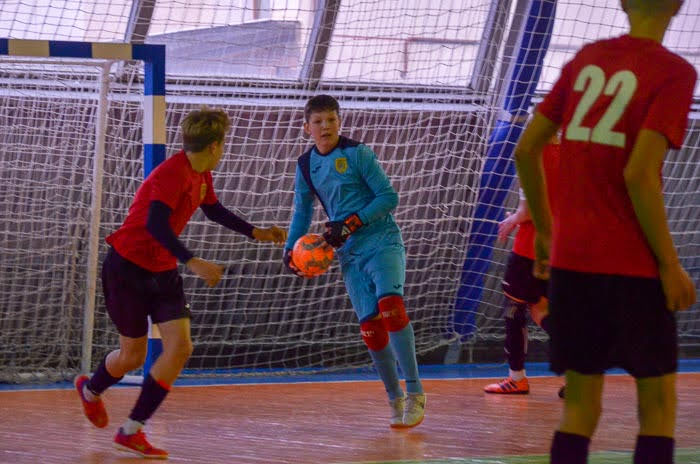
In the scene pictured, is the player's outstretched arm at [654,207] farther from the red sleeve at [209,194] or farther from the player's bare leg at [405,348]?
the player's bare leg at [405,348]

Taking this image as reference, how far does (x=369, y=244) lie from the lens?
15.7 feet

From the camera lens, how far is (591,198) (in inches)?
94.5

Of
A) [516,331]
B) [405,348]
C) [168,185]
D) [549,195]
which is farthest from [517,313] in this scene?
[168,185]

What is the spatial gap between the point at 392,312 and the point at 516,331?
1.44 meters

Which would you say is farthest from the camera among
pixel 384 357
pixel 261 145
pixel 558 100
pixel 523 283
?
pixel 261 145

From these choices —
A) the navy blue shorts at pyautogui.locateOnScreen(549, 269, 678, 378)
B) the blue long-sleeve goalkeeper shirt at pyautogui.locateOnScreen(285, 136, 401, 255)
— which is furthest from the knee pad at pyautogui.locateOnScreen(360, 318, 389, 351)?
the navy blue shorts at pyautogui.locateOnScreen(549, 269, 678, 378)

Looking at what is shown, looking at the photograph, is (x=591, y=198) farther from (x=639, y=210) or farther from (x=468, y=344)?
(x=468, y=344)

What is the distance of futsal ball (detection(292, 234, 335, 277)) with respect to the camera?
15.2ft

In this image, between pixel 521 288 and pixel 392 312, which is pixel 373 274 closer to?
pixel 392 312

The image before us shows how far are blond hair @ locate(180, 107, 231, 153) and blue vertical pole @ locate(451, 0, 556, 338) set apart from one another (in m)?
3.31

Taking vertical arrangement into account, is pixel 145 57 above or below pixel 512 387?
above

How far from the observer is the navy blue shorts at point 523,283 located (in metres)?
5.63

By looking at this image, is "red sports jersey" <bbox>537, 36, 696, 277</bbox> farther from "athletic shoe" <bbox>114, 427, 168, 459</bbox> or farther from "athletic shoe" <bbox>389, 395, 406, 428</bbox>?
"athletic shoe" <bbox>389, 395, 406, 428</bbox>

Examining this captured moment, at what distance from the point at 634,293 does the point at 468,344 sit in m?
5.13
